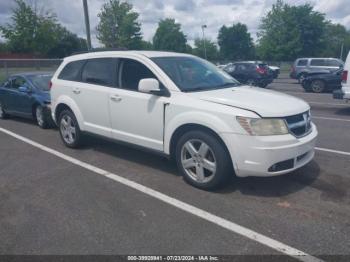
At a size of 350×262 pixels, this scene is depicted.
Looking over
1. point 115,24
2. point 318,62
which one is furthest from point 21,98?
point 115,24

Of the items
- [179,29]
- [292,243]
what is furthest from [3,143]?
[179,29]

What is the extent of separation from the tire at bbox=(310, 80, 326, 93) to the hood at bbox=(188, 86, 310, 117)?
13.7m

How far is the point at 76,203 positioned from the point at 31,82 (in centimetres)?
Result: 585

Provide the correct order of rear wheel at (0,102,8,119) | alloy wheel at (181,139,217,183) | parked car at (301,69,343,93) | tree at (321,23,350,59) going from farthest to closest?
1. tree at (321,23,350,59)
2. parked car at (301,69,343,93)
3. rear wheel at (0,102,8,119)
4. alloy wheel at (181,139,217,183)

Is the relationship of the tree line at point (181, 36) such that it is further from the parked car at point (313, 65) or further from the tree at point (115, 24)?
the parked car at point (313, 65)

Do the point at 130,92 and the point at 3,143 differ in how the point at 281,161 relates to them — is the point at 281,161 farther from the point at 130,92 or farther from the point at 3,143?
the point at 3,143

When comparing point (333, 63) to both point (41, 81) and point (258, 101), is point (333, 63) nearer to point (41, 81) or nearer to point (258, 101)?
point (41, 81)

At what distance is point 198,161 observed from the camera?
14.8 feet

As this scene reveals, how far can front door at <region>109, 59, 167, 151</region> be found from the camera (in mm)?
4895

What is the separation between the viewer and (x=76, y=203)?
423 cm

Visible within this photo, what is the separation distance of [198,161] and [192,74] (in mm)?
1471

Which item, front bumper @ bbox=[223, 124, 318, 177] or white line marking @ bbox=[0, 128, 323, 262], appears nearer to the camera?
white line marking @ bbox=[0, 128, 323, 262]

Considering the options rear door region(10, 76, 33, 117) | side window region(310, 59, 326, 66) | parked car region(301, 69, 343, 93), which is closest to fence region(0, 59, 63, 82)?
rear door region(10, 76, 33, 117)

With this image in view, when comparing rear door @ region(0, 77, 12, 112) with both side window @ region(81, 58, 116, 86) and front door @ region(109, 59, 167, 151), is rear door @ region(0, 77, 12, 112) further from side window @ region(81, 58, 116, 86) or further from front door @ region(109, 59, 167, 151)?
front door @ region(109, 59, 167, 151)
